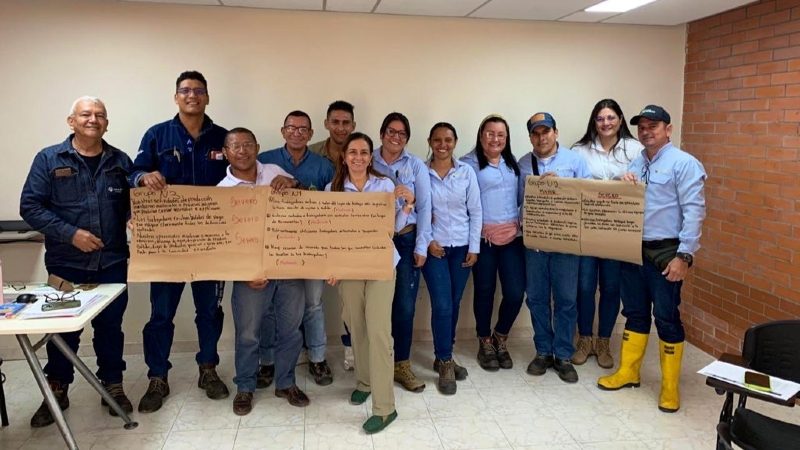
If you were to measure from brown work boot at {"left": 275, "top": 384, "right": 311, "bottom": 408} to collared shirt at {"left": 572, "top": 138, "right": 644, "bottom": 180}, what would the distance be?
7.18 ft

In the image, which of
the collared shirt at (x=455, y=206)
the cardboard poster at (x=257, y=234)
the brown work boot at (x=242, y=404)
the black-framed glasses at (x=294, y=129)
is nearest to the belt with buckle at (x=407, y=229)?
the collared shirt at (x=455, y=206)

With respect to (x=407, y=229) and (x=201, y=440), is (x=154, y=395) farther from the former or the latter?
(x=407, y=229)

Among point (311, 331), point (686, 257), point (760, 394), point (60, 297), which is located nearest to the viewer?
point (760, 394)

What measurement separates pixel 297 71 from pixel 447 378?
7.38 ft

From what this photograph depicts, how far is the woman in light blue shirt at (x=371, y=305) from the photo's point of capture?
9.18 feet

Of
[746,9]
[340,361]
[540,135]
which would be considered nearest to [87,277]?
[340,361]

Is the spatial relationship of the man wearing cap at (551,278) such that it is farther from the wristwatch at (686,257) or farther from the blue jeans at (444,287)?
the wristwatch at (686,257)

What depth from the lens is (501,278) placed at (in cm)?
365

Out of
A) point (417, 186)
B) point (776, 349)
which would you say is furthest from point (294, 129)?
point (776, 349)

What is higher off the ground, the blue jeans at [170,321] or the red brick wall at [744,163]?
the red brick wall at [744,163]

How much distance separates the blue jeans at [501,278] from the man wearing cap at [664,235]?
0.64 m

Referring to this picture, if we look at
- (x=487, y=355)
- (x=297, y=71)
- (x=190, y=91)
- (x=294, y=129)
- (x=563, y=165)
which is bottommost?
(x=487, y=355)

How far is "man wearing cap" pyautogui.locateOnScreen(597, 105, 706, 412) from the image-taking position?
→ 114 inches

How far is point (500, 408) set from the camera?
313 centimetres
